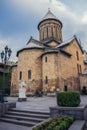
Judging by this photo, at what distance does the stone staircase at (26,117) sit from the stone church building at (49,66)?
14552 millimetres

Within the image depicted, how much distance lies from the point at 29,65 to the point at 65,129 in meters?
20.7

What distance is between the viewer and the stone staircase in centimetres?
Answer: 642

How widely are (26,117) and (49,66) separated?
636 inches

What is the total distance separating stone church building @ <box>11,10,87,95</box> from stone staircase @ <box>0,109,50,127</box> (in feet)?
47.7

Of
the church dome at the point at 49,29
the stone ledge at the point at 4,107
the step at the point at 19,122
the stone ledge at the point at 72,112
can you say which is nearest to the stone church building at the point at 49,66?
the church dome at the point at 49,29

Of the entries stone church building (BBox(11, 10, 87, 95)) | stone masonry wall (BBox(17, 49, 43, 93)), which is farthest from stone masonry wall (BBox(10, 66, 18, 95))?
stone masonry wall (BBox(17, 49, 43, 93))

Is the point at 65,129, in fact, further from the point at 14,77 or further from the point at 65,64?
the point at 14,77

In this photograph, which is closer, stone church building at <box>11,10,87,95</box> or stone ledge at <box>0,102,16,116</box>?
stone ledge at <box>0,102,16,116</box>

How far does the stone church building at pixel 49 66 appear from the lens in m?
22.7

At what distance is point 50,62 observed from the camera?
23.0 m

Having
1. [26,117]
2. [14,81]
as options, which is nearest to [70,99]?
[26,117]

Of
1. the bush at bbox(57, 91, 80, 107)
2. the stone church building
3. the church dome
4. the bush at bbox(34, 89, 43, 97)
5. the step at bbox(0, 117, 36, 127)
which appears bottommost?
the step at bbox(0, 117, 36, 127)

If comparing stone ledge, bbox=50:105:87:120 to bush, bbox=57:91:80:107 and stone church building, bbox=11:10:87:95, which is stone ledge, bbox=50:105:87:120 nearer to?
bush, bbox=57:91:80:107

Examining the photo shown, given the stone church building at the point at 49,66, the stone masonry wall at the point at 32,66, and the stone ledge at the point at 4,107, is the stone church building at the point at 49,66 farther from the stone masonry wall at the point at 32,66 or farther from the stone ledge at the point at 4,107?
the stone ledge at the point at 4,107
